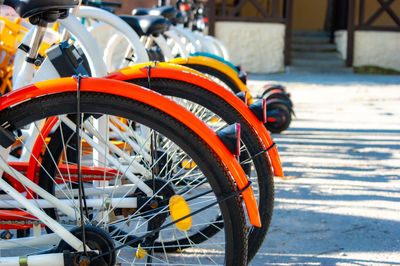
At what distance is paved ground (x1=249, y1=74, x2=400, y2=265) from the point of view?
280 cm

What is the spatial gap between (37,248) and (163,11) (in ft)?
8.29

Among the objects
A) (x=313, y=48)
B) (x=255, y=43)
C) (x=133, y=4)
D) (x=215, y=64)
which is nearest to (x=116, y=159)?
(x=215, y=64)

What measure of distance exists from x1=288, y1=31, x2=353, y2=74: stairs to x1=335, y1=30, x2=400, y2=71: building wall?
467mm

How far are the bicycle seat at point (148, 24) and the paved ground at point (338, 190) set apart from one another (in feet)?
3.90

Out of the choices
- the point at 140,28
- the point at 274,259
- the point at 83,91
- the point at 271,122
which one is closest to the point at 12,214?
the point at 83,91

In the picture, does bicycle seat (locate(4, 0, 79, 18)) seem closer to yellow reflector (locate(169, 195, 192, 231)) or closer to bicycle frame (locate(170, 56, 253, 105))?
yellow reflector (locate(169, 195, 192, 231))

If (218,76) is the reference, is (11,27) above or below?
above

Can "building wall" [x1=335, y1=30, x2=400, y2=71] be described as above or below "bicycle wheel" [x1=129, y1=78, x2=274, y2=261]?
below

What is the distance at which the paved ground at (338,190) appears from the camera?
2.80 meters

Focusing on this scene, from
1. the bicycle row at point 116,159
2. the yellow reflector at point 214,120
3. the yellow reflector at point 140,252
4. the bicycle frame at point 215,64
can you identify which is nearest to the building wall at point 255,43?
the bicycle frame at point 215,64

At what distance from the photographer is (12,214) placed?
193 cm

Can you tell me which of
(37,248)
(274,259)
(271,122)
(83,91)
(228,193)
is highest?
(83,91)

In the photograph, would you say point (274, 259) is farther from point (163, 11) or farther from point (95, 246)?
point (163, 11)

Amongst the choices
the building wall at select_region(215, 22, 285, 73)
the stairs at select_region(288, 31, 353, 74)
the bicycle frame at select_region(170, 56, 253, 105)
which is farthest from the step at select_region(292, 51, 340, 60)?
the bicycle frame at select_region(170, 56, 253, 105)
